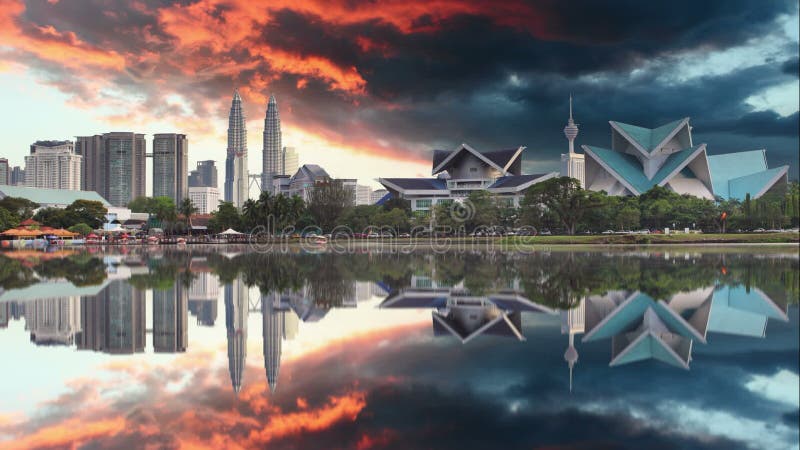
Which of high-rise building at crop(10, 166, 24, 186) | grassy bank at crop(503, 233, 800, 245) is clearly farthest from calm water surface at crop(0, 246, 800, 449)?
high-rise building at crop(10, 166, 24, 186)

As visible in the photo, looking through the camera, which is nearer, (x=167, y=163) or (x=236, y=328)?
(x=236, y=328)

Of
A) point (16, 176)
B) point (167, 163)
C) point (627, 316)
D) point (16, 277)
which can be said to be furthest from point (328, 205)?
point (16, 176)

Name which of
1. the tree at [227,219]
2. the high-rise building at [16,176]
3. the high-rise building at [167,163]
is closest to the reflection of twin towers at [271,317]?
A: the tree at [227,219]

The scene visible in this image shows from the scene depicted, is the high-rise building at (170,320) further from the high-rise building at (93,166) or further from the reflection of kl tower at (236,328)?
the high-rise building at (93,166)

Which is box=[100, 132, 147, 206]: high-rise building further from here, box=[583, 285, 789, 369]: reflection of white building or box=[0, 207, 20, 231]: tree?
box=[583, 285, 789, 369]: reflection of white building

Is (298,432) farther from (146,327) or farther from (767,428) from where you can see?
(146,327)

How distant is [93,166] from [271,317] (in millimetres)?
160598

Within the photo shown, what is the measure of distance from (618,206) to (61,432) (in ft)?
169

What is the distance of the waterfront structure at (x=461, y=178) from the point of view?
87312mm

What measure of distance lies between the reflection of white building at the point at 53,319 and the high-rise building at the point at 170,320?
1176 mm

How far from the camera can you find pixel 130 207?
122062mm

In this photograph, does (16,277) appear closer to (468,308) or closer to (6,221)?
(468,308)

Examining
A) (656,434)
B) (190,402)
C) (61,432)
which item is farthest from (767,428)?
(61,432)

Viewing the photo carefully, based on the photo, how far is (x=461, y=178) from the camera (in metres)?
91.6
